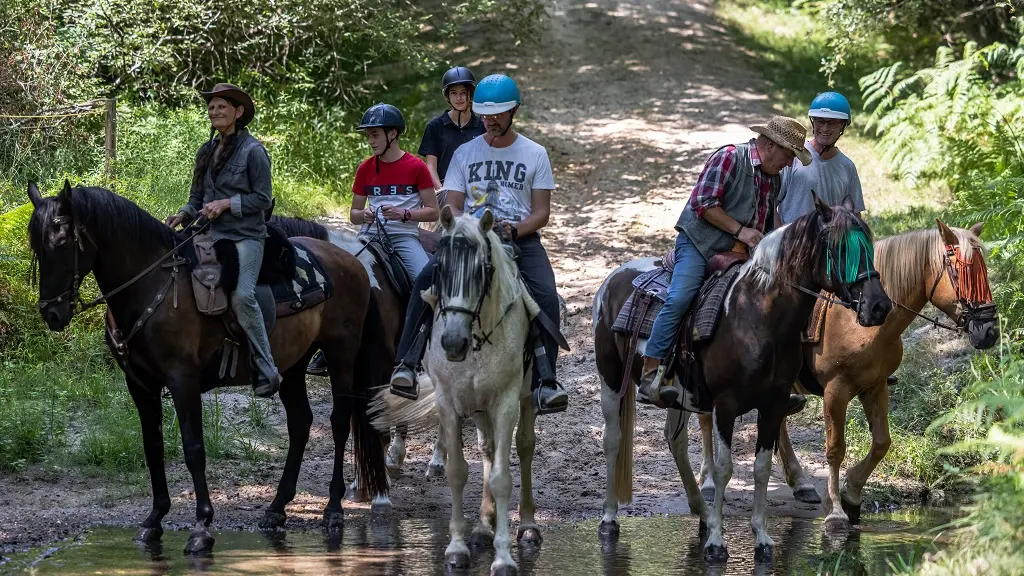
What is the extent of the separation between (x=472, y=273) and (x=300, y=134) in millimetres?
10981

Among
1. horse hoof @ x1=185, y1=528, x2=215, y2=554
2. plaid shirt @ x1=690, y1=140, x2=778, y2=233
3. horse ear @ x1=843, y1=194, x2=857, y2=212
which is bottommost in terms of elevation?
horse hoof @ x1=185, y1=528, x2=215, y2=554

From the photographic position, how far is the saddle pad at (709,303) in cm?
706

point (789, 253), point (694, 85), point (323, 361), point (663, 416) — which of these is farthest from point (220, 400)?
point (694, 85)

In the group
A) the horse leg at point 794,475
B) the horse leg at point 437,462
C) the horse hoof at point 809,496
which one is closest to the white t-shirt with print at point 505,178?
the horse leg at point 437,462

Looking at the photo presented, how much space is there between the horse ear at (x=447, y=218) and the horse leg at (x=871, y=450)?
11.7 feet

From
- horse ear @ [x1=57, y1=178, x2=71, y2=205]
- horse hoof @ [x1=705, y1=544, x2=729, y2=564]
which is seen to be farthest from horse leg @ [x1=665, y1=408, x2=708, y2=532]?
horse ear @ [x1=57, y1=178, x2=71, y2=205]

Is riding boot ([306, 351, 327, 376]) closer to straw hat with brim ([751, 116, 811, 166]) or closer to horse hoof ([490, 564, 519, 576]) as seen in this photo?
horse hoof ([490, 564, 519, 576])

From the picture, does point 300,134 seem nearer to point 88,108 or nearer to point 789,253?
point 88,108

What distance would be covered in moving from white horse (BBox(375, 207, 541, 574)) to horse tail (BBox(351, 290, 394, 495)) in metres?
1.42

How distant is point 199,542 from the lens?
671 centimetres

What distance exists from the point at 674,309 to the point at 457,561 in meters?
2.15

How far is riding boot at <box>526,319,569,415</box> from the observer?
268 inches

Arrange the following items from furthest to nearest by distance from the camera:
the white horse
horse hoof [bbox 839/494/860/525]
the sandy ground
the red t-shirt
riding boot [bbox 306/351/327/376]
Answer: riding boot [bbox 306/351/327/376] → the red t-shirt → the sandy ground → horse hoof [bbox 839/494/860/525] → the white horse

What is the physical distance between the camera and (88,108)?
13.0 metres
